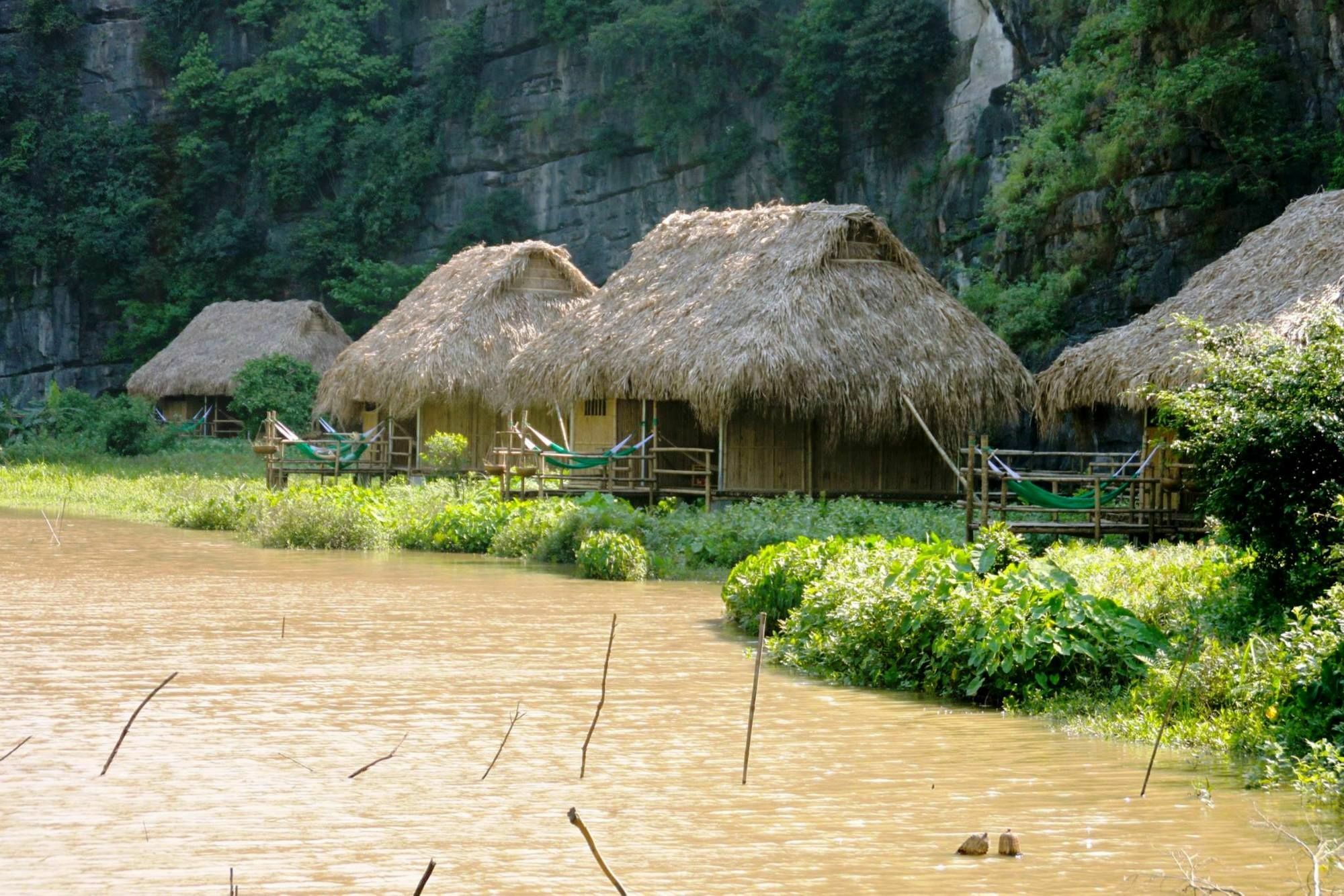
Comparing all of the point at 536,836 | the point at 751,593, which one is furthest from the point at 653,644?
the point at 536,836

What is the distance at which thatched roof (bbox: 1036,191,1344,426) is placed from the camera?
513 inches

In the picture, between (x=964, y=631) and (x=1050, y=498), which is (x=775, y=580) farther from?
(x=1050, y=498)

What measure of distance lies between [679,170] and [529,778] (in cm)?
2935

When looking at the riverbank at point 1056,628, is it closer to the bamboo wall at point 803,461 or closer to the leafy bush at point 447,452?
the bamboo wall at point 803,461

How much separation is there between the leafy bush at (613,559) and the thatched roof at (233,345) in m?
21.7

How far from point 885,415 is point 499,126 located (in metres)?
22.2

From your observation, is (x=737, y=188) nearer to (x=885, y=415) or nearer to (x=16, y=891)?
(x=885, y=415)

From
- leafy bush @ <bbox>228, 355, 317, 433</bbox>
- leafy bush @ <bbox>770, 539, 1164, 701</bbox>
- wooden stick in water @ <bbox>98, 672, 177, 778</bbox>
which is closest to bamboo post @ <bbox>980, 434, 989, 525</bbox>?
leafy bush @ <bbox>770, 539, 1164, 701</bbox>

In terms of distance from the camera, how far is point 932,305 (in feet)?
59.8

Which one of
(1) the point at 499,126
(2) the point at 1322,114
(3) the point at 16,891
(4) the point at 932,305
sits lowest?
(3) the point at 16,891

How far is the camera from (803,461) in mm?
18359

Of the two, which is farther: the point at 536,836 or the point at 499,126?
the point at 499,126

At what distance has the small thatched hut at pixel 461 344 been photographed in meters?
22.3

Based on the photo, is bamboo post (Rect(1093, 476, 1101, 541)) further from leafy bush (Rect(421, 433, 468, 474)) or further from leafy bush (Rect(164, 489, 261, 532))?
leafy bush (Rect(421, 433, 468, 474))
